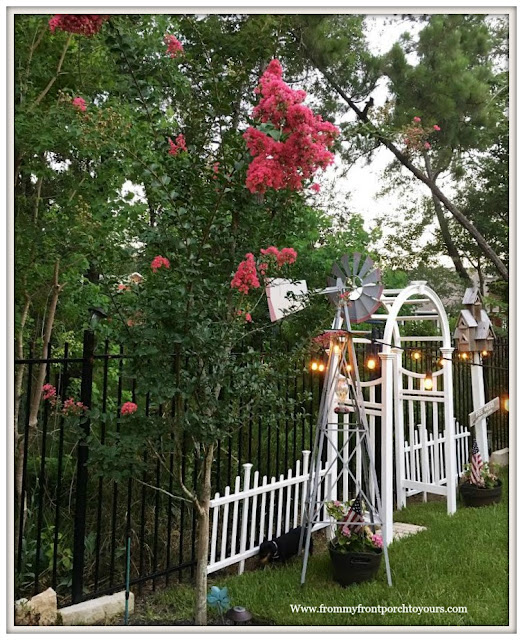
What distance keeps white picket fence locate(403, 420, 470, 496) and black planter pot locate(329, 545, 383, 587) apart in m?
1.97

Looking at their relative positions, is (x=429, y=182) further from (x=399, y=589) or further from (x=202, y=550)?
(x=202, y=550)

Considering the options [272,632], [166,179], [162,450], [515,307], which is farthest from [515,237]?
[272,632]

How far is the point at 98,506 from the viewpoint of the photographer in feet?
9.92

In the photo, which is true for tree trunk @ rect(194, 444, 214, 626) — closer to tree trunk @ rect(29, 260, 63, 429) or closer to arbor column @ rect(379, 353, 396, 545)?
arbor column @ rect(379, 353, 396, 545)

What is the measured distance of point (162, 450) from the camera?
2.50 metres

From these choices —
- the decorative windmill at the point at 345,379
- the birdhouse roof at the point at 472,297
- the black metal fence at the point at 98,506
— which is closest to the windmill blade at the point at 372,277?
the decorative windmill at the point at 345,379

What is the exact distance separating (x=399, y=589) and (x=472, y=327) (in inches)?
114

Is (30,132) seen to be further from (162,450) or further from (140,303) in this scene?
(162,450)

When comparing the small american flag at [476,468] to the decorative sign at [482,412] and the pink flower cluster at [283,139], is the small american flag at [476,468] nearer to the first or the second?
the decorative sign at [482,412]

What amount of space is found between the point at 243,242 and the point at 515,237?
65.7 inches

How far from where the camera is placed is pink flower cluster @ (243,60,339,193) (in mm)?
2137

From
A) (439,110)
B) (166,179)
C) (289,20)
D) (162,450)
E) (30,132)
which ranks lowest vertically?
(162,450)

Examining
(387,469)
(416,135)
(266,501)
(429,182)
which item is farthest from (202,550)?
(429,182)

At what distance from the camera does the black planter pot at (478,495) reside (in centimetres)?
486
